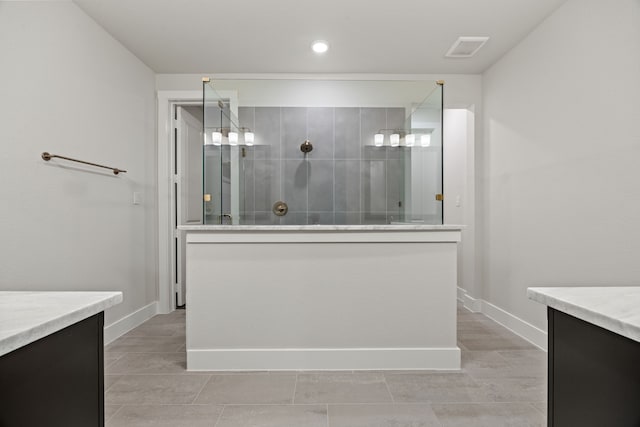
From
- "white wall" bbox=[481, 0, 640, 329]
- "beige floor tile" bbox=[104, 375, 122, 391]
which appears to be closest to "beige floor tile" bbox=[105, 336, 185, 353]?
"beige floor tile" bbox=[104, 375, 122, 391]

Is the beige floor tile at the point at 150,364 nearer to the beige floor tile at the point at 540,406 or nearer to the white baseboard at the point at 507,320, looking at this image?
the beige floor tile at the point at 540,406

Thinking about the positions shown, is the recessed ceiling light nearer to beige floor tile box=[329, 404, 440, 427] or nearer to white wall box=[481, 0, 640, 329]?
white wall box=[481, 0, 640, 329]

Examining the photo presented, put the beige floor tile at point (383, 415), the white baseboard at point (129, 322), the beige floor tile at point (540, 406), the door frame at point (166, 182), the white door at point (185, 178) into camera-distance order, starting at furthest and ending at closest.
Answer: the white door at point (185, 178) < the door frame at point (166, 182) < the white baseboard at point (129, 322) < the beige floor tile at point (540, 406) < the beige floor tile at point (383, 415)

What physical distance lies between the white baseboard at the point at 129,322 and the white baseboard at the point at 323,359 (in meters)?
1.02

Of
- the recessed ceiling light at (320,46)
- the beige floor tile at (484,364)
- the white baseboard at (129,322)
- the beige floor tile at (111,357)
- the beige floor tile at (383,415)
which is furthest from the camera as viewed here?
the recessed ceiling light at (320,46)

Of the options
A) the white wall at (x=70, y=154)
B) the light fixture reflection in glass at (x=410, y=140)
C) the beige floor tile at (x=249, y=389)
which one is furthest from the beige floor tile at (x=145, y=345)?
the light fixture reflection in glass at (x=410, y=140)

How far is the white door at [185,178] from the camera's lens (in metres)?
3.77

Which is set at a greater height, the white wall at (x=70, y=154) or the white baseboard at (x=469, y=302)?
the white wall at (x=70, y=154)

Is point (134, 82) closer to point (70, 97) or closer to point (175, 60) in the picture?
point (175, 60)

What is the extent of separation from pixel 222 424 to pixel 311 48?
2.89 metres

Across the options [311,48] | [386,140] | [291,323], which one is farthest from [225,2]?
[291,323]

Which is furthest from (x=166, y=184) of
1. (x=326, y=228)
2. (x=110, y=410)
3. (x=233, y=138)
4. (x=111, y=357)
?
(x=110, y=410)

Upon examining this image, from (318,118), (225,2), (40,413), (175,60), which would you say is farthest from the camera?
(175,60)

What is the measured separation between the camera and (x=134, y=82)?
329 cm
